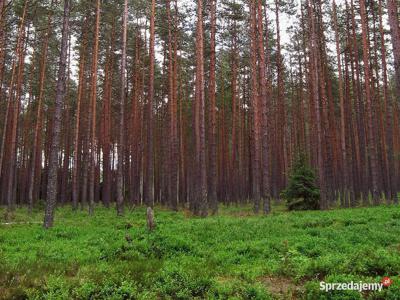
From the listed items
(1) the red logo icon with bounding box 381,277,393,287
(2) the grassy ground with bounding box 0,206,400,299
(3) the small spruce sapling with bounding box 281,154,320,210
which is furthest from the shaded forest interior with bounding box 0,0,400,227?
(1) the red logo icon with bounding box 381,277,393,287

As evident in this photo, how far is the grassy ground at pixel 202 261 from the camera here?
5.94 metres

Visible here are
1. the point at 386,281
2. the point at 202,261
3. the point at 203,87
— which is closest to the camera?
the point at 386,281

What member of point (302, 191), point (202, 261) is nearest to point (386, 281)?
point (202, 261)

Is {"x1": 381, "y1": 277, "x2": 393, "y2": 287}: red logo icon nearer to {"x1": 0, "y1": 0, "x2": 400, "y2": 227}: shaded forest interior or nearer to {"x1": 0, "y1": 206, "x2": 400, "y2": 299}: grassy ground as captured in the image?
{"x1": 0, "y1": 206, "x2": 400, "y2": 299}: grassy ground

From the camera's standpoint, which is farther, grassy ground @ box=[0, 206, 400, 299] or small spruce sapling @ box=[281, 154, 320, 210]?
small spruce sapling @ box=[281, 154, 320, 210]

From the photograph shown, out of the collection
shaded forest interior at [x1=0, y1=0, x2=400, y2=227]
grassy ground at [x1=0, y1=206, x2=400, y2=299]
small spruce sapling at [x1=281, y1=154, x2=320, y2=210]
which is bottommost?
grassy ground at [x1=0, y1=206, x2=400, y2=299]

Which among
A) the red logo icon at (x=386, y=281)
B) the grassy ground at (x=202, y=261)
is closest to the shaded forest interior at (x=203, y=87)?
the grassy ground at (x=202, y=261)

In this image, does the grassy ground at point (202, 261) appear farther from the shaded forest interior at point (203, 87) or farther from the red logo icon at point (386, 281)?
the shaded forest interior at point (203, 87)

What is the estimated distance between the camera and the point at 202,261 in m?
8.17

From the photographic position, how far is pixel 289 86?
3650 centimetres

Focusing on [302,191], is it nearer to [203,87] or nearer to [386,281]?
[203,87]

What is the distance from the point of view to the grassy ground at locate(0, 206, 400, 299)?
234 inches

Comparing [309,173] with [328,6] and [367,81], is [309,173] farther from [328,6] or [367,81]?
[328,6]

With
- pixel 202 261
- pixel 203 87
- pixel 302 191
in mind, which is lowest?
pixel 202 261
